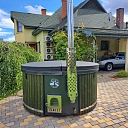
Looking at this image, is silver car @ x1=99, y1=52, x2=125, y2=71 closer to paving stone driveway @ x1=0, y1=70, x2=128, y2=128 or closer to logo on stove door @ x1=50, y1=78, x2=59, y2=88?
paving stone driveway @ x1=0, y1=70, x2=128, y2=128

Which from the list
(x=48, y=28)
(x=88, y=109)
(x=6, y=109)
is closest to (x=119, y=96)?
(x=88, y=109)

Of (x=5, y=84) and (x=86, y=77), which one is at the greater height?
(x=86, y=77)

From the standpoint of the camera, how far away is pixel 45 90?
3104 mm

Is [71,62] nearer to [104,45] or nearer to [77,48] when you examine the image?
[77,48]

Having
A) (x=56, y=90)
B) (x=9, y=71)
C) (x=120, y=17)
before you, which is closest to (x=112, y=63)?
(x=120, y=17)

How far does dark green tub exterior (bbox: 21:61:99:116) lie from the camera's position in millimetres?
3027

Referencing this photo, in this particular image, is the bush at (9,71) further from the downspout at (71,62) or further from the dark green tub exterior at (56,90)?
the downspout at (71,62)

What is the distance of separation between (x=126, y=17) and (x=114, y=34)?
759cm

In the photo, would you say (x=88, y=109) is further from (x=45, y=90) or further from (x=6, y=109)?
(x=6, y=109)

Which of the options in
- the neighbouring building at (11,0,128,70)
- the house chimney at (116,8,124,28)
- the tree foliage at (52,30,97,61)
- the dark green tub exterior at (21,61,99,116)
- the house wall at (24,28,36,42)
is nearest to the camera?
the dark green tub exterior at (21,61,99,116)

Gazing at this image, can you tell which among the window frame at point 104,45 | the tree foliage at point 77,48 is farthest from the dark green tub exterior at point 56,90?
the window frame at point 104,45

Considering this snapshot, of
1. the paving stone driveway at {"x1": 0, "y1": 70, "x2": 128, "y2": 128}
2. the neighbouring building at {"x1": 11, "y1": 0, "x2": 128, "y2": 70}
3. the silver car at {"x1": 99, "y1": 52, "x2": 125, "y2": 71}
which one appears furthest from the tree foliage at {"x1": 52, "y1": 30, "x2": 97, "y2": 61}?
the paving stone driveway at {"x1": 0, "y1": 70, "x2": 128, "y2": 128}

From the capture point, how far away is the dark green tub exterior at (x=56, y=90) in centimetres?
303

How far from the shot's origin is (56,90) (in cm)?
306
